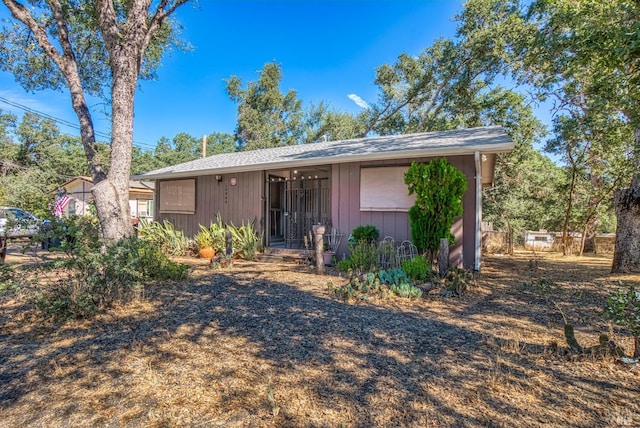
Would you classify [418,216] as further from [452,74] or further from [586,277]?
[452,74]

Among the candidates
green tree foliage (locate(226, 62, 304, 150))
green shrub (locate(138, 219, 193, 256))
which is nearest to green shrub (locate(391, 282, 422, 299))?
green shrub (locate(138, 219, 193, 256))

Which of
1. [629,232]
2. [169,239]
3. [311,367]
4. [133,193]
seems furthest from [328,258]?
[133,193]

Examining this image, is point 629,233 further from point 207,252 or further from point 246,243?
point 207,252

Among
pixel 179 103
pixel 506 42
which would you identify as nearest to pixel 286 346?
pixel 506 42

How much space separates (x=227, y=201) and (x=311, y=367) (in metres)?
7.48

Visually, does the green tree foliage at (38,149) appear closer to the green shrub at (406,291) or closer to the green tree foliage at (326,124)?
the green tree foliage at (326,124)

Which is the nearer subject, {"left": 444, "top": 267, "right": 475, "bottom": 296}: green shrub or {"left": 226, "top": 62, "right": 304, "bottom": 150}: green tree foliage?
{"left": 444, "top": 267, "right": 475, "bottom": 296}: green shrub

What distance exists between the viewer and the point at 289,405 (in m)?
2.03

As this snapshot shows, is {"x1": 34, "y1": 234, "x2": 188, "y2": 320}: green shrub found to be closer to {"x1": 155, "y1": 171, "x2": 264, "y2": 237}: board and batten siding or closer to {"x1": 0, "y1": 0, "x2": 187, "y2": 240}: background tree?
{"x1": 0, "y1": 0, "x2": 187, "y2": 240}: background tree

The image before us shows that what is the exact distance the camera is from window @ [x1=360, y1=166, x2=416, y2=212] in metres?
6.89

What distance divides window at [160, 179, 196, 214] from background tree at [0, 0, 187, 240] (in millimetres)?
3626

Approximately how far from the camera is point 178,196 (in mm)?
10453

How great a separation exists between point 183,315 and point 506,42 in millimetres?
14840

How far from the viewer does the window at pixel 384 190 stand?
6.89 meters
